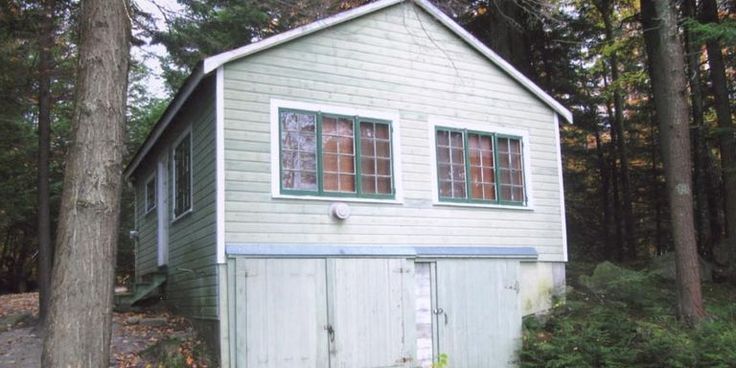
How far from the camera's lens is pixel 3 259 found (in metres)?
29.0

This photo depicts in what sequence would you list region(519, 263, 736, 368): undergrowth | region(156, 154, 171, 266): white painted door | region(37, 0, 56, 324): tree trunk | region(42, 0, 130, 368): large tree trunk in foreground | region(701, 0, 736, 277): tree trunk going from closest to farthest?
1. region(42, 0, 130, 368): large tree trunk in foreground
2. region(519, 263, 736, 368): undergrowth
3. region(37, 0, 56, 324): tree trunk
4. region(156, 154, 171, 266): white painted door
5. region(701, 0, 736, 277): tree trunk

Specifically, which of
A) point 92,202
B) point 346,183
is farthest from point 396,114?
point 92,202

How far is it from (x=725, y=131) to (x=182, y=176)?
11.8m

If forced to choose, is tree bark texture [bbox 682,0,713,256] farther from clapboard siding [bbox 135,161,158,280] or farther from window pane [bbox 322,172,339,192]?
clapboard siding [bbox 135,161,158,280]

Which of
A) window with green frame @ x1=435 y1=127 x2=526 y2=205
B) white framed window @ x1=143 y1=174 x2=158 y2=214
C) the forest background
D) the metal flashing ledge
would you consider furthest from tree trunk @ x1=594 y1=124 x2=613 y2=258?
white framed window @ x1=143 y1=174 x2=158 y2=214

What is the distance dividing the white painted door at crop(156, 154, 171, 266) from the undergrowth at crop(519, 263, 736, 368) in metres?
6.97

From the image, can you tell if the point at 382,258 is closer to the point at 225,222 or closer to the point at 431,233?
the point at 431,233

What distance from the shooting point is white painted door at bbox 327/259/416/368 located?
9383 millimetres

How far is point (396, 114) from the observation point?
1062cm

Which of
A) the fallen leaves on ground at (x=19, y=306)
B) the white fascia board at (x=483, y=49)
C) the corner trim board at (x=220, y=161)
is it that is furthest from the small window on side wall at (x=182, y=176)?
the fallen leaves on ground at (x=19, y=306)

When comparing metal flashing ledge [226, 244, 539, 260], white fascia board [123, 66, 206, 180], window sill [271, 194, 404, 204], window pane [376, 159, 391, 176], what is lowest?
metal flashing ledge [226, 244, 539, 260]

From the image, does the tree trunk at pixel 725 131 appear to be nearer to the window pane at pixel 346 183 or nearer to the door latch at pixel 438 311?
the door latch at pixel 438 311

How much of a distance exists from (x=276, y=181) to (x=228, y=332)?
2.19 m

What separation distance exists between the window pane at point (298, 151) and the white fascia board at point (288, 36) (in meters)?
1.02
